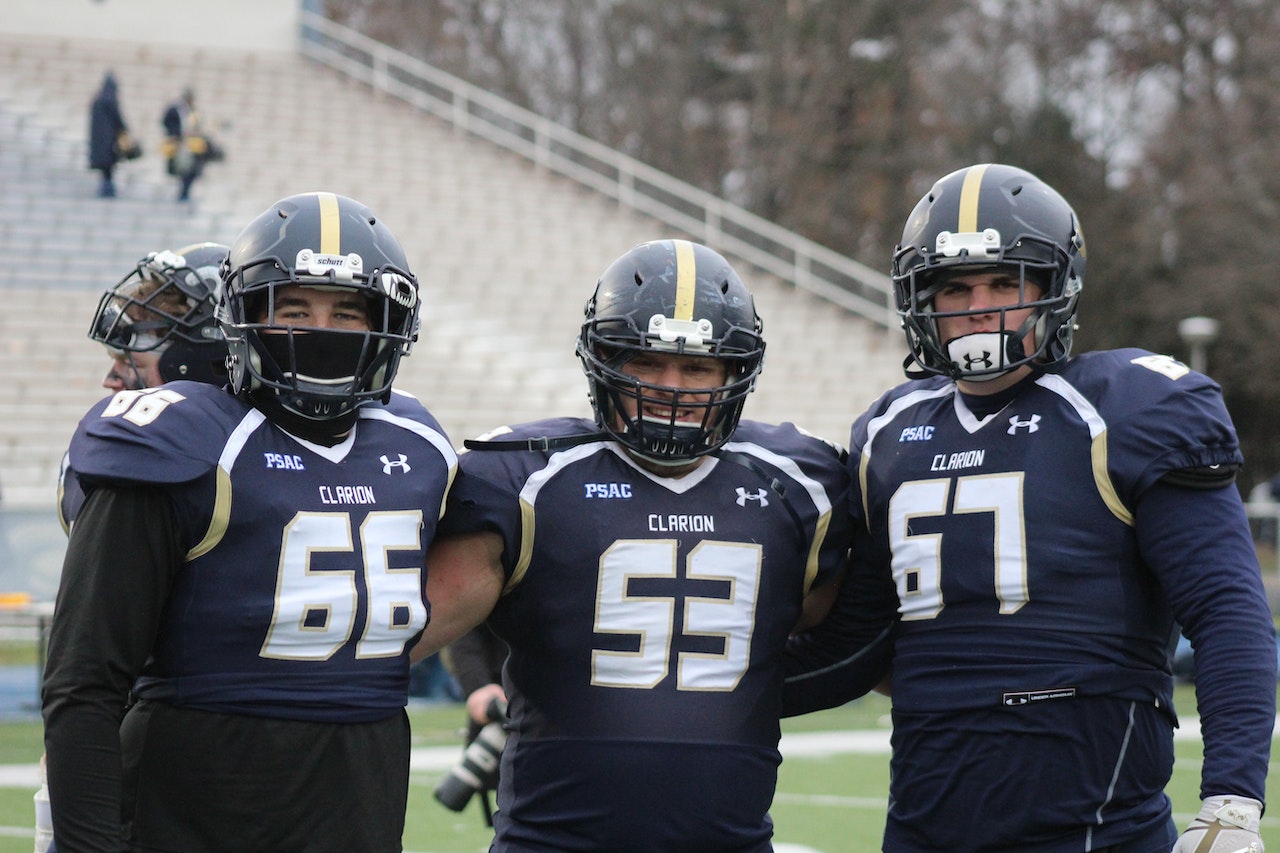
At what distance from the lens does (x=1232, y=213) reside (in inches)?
992

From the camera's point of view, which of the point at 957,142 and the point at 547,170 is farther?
the point at 957,142

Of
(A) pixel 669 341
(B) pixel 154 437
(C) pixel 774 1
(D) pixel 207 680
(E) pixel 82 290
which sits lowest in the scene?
(D) pixel 207 680

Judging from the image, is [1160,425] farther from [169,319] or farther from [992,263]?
[169,319]

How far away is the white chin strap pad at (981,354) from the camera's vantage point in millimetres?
3113

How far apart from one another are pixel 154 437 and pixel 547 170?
18995 mm

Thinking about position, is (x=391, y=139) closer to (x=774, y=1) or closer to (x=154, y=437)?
(x=774, y=1)

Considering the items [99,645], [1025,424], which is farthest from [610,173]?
[99,645]

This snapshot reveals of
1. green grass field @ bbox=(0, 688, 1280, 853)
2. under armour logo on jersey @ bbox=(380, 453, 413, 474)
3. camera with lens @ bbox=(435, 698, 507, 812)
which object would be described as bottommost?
green grass field @ bbox=(0, 688, 1280, 853)

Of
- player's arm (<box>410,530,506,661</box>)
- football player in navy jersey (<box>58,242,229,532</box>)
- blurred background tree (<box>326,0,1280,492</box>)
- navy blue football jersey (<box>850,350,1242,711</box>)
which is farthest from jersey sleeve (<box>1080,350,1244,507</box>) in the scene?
blurred background tree (<box>326,0,1280,492</box>)

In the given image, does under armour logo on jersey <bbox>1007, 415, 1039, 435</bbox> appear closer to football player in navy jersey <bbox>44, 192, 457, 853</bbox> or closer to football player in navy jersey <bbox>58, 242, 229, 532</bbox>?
football player in navy jersey <bbox>44, 192, 457, 853</bbox>

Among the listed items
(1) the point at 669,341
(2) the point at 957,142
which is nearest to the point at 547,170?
(2) the point at 957,142

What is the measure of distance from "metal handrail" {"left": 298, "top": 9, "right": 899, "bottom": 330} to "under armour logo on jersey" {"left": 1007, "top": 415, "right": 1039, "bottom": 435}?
14671mm

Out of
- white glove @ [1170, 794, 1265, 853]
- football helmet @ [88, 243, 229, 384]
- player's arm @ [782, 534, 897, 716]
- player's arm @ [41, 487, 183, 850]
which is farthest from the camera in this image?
football helmet @ [88, 243, 229, 384]

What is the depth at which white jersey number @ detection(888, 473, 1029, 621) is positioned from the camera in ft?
10.1
